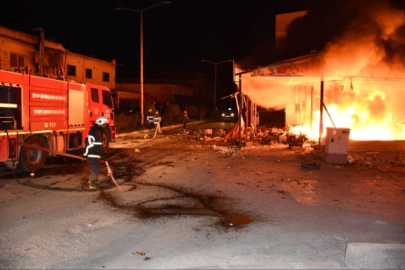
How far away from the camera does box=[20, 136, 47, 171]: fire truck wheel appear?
9469 millimetres

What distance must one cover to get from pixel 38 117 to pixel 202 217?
6.18m

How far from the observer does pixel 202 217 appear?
606 centimetres

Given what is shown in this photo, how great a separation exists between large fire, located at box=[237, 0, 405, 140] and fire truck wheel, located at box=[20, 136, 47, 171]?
902 cm

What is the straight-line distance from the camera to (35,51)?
25.9 meters

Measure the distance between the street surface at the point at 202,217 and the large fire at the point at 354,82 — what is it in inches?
192

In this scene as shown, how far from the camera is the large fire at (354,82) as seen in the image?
14297mm

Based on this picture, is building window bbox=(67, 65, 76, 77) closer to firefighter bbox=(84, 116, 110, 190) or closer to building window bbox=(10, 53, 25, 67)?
building window bbox=(10, 53, 25, 67)

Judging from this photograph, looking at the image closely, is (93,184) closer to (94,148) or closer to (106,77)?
(94,148)

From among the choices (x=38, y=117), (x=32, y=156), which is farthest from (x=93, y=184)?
(x=38, y=117)

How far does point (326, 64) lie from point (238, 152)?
15.8 ft

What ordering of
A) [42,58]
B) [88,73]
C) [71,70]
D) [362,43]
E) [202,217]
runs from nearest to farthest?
[202,217], [362,43], [42,58], [71,70], [88,73]

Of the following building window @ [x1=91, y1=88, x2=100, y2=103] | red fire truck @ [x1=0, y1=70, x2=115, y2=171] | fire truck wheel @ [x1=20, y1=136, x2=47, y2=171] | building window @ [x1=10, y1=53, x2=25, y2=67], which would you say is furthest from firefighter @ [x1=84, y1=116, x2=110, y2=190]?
building window @ [x1=10, y1=53, x2=25, y2=67]

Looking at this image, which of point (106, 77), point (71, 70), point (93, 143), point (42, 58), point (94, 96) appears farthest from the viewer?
point (106, 77)

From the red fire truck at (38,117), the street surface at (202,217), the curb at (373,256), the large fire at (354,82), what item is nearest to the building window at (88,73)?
the large fire at (354,82)
